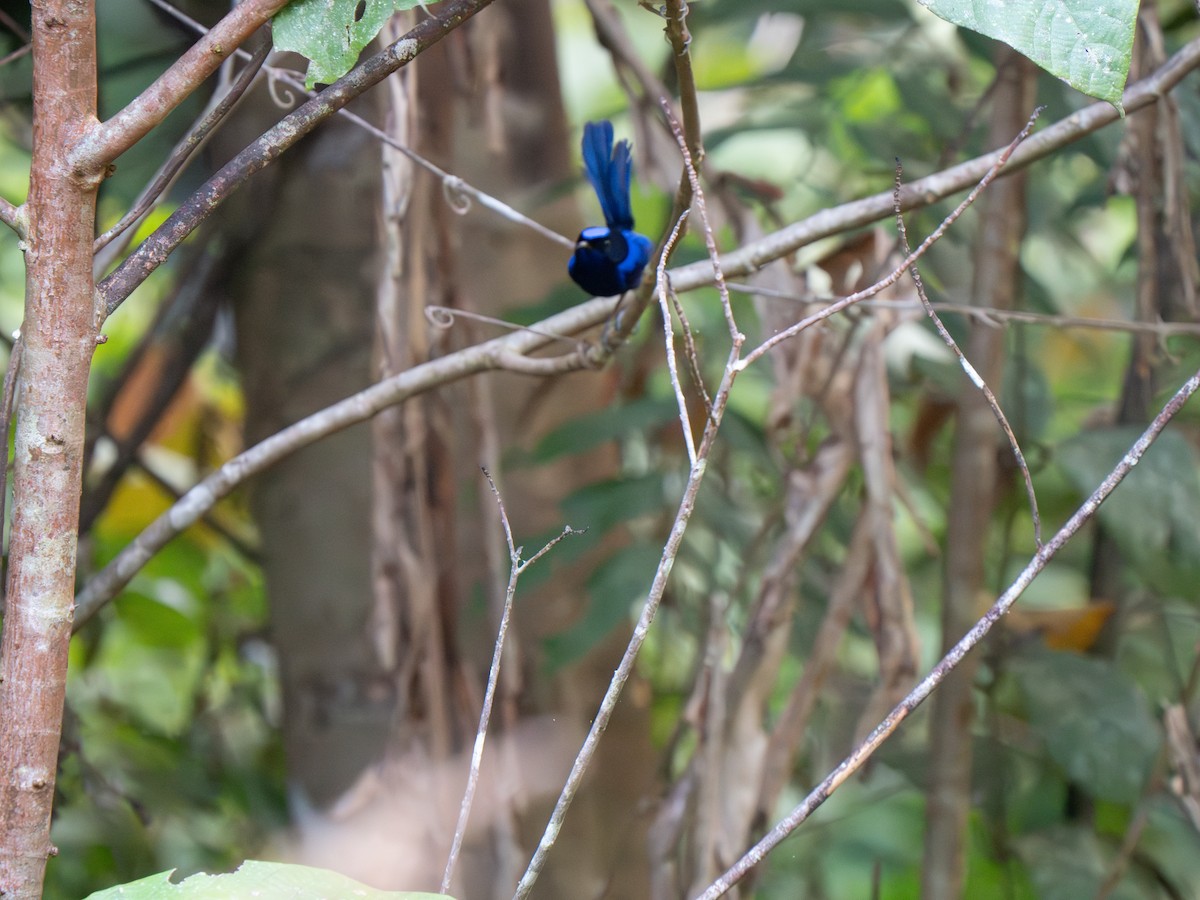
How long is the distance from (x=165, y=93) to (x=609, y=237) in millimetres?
992

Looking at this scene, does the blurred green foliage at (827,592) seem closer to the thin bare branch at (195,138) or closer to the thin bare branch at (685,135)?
the thin bare branch at (685,135)

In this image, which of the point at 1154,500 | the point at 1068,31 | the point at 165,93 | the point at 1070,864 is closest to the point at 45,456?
the point at 165,93

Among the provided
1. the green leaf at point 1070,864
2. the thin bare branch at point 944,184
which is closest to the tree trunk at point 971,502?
the green leaf at point 1070,864

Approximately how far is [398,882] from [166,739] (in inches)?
33.9

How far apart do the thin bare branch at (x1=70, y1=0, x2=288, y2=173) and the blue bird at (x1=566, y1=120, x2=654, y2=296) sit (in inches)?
32.6

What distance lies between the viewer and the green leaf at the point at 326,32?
2.67 ft

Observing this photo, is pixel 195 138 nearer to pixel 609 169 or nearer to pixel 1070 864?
pixel 609 169

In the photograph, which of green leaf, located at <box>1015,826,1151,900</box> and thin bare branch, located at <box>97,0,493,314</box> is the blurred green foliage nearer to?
green leaf, located at <box>1015,826,1151,900</box>

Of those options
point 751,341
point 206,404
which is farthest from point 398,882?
point 206,404

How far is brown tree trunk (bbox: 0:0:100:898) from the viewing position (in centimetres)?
76

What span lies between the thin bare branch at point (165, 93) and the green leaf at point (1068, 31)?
468mm

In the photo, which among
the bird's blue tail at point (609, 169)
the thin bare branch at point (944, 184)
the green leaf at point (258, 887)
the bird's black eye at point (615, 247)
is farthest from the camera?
the bird's black eye at point (615, 247)

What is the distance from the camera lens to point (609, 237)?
1.71 meters

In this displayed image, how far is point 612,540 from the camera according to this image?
83.0 inches
